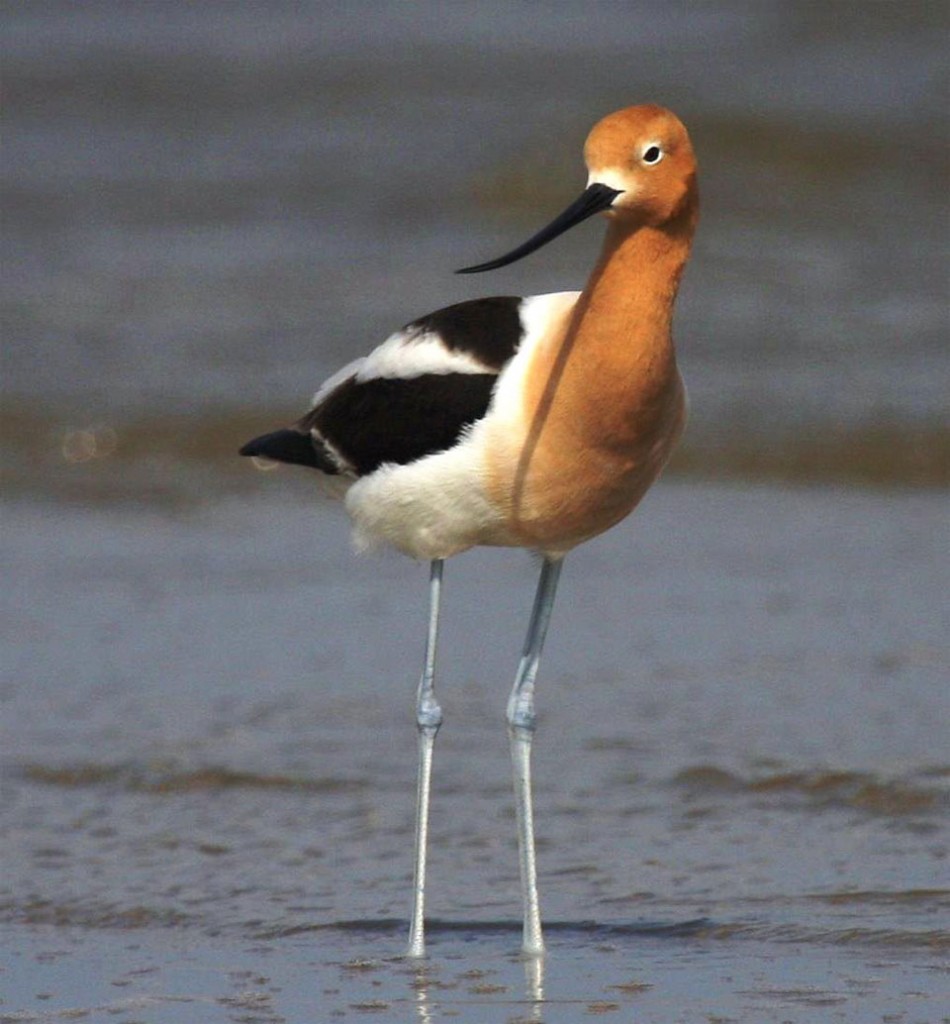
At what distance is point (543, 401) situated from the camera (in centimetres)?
466

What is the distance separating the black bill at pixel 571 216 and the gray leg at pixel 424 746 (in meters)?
0.94

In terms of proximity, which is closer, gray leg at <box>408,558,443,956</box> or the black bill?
the black bill

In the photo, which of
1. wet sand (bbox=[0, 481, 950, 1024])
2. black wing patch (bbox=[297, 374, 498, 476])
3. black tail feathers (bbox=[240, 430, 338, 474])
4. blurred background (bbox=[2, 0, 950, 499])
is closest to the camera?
wet sand (bbox=[0, 481, 950, 1024])

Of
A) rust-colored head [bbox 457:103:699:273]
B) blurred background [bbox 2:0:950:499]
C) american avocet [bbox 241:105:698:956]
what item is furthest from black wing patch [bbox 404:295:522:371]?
blurred background [bbox 2:0:950:499]

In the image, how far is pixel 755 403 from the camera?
1068cm

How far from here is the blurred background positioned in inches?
420

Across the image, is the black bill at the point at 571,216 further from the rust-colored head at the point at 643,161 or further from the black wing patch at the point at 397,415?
the black wing patch at the point at 397,415

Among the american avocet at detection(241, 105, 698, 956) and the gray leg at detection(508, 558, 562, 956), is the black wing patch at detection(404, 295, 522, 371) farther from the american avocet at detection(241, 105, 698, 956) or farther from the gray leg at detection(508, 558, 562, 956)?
the gray leg at detection(508, 558, 562, 956)

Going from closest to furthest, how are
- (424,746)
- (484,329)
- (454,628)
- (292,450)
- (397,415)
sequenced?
(484,329), (397,415), (424,746), (292,450), (454,628)

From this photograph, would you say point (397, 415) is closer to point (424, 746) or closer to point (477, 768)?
point (424, 746)

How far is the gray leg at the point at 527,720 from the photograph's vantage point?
4.93m

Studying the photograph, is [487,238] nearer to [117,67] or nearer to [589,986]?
[117,67]

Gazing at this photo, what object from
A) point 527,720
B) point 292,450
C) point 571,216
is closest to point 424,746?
point 527,720

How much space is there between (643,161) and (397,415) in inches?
34.8
